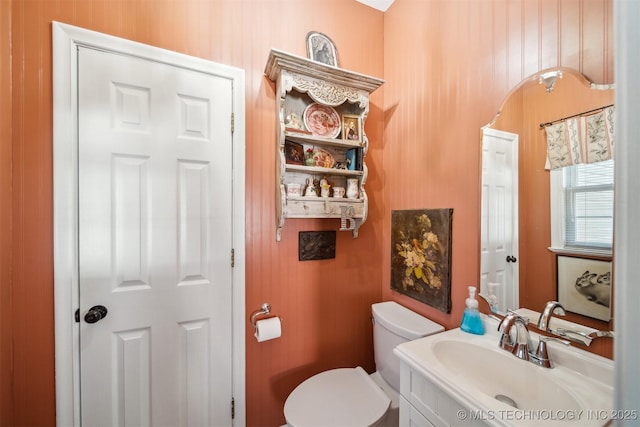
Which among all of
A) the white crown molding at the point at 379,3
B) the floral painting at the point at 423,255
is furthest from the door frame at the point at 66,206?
the floral painting at the point at 423,255

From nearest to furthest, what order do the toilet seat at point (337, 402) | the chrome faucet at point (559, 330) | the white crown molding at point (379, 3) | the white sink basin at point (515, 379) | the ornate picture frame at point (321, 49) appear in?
the white sink basin at point (515, 379)
the chrome faucet at point (559, 330)
the toilet seat at point (337, 402)
the ornate picture frame at point (321, 49)
the white crown molding at point (379, 3)

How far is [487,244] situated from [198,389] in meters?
1.59

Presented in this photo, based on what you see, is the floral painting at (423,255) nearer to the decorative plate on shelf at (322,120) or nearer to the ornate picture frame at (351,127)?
the ornate picture frame at (351,127)

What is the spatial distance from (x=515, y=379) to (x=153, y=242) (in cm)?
161

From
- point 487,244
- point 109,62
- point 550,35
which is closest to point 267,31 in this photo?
point 109,62

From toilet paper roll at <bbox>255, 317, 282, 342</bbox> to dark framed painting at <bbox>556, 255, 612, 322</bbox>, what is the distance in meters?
1.22

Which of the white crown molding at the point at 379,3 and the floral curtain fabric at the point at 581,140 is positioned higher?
the white crown molding at the point at 379,3

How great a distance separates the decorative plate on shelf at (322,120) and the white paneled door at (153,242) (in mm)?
444

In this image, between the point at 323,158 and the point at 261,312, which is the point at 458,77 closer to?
the point at 323,158

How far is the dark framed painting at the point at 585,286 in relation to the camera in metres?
0.80

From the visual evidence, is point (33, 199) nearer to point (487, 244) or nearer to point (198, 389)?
point (198, 389)

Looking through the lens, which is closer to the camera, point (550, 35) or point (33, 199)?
point (550, 35)

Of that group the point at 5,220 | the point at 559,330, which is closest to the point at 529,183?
the point at 559,330

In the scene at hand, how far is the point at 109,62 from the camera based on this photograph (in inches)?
43.7
